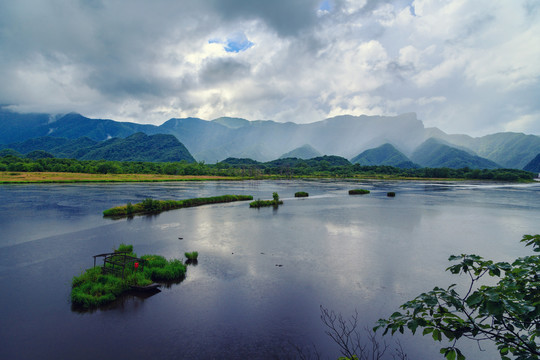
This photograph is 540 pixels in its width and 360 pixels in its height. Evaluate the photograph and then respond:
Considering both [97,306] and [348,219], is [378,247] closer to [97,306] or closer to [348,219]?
[348,219]

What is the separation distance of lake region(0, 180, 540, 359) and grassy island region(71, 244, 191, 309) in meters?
0.78

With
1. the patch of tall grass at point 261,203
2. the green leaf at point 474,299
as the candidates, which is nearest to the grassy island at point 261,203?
the patch of tall grass at point 261,203

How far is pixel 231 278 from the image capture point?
63.0 feet

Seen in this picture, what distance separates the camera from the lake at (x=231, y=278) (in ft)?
40.3

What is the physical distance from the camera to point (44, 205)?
1849 inches

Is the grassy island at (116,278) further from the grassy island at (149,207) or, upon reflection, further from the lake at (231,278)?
the grassy island at (149,207)

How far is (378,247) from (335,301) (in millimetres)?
13130

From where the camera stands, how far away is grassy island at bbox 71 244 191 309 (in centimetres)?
1525

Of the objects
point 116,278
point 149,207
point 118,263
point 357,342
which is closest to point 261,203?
point 149,207

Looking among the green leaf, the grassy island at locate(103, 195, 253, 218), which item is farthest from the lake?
the green leaf

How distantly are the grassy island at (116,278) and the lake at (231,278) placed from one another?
30.6 inches

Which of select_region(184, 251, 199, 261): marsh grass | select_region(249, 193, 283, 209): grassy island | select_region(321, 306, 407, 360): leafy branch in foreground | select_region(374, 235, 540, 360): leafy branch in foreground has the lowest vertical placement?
select_region(321, 306, 407, 360): leafy branch in foreground

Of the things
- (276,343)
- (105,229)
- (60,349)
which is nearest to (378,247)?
(276,343)

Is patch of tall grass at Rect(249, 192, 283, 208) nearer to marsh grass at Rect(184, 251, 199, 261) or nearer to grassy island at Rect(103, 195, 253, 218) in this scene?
grassy island at Rect(103, 195, 253, 218)
